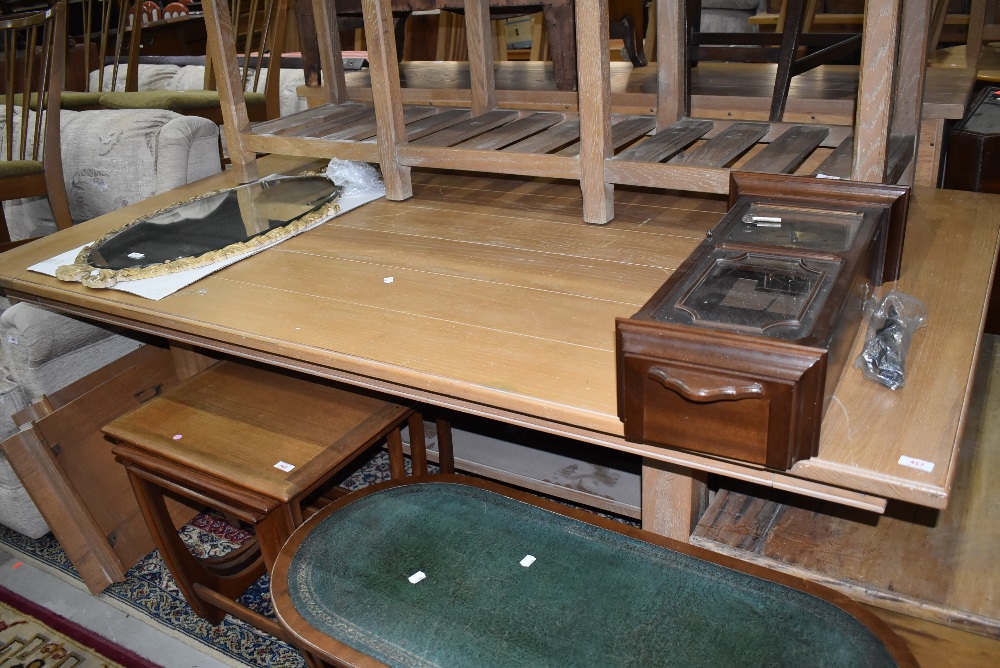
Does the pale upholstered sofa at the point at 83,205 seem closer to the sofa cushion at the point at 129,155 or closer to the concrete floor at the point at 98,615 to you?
the sofa cushion at the point at 129,155

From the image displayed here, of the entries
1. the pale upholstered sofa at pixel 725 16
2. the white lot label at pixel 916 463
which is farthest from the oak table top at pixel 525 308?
the pale upholstered sofa at pixel 725 16

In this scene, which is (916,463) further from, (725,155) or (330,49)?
(330,49)

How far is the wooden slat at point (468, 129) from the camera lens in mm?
1811

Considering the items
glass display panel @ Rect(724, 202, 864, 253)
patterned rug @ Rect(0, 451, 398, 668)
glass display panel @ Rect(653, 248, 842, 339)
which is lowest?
patterned rug @ Rect(0, 451, 398, 668)

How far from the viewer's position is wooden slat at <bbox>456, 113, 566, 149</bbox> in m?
1.76

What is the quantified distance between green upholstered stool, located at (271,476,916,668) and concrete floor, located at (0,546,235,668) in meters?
0.65

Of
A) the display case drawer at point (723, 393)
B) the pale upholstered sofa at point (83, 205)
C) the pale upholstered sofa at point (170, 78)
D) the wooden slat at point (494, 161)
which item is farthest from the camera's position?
the pale upholstered sofa at point (170, 78)

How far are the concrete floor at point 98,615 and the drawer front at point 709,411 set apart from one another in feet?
3.93

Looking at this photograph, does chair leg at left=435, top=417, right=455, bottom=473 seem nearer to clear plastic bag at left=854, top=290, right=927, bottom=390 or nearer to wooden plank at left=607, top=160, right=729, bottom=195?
wooden plank at left=607, top=160, right=729, bottom=195

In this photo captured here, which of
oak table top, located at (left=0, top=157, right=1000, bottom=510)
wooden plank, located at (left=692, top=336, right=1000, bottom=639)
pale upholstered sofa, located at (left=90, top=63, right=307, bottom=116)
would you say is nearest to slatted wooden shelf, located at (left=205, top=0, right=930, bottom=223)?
oak table top, located at (left=0, top=157, right=1000, bottom=510)

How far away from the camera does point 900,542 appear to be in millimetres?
1227

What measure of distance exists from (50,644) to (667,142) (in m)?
1.67

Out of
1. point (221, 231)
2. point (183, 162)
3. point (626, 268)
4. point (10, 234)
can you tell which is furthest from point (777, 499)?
point (10, 234)

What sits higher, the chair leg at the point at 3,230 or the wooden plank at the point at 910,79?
the wooden plank at the point at 910,79
